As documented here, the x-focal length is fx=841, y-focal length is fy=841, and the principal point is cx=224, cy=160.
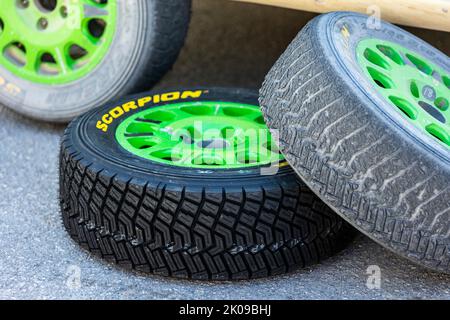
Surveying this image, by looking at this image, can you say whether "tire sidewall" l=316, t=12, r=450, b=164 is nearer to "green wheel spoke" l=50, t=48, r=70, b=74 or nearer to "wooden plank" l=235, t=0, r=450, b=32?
"wooden plank" l=235, t=0, r=450, b=32

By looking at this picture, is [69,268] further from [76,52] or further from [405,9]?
[405,9]

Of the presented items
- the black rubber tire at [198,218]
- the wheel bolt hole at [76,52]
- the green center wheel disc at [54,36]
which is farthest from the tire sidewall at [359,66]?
the wheel bolt hole at [76,52]

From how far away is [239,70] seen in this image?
407 cm

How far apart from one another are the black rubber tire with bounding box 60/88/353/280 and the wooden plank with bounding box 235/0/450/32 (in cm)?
78

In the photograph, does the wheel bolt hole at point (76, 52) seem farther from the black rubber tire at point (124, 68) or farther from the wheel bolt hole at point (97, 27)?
the black rubber tire at point (124, 68)

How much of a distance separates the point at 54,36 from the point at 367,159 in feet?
5.26

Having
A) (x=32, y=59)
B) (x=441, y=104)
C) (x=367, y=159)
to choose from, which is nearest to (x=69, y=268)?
(x=367, y=159)

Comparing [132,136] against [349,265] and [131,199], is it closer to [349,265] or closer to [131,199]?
[131,199]

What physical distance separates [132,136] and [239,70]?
137 centimetres

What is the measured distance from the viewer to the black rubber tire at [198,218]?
241cm

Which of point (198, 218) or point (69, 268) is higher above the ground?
point (198, 218)

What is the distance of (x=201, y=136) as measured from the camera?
287 cm
